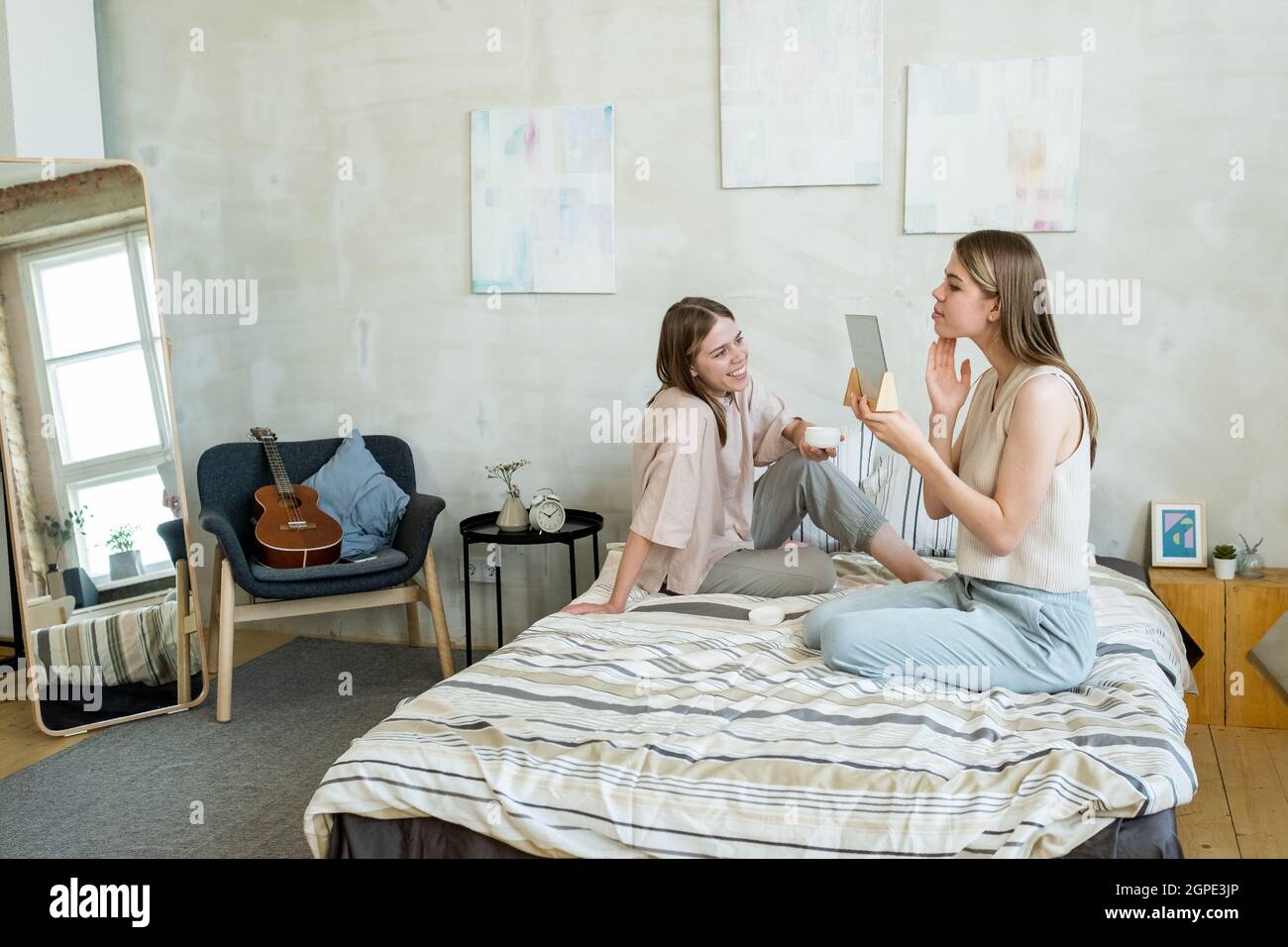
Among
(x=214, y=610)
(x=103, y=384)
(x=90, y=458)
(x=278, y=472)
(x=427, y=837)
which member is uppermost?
(x=103, y=384)

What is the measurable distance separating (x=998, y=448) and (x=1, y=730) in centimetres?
281

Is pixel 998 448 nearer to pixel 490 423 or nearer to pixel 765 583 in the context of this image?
pixel 765 583

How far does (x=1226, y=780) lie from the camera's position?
271 centimetres

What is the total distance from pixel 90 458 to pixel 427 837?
207cm

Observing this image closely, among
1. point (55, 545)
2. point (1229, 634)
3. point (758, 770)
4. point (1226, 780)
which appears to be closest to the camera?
point (758, 770)

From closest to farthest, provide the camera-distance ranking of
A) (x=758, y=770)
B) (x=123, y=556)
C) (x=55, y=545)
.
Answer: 1. (x=758, y=770)
2. (x=55, y=545)
3. (x=123, y=556)

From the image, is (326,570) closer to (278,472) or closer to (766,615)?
(278,472)

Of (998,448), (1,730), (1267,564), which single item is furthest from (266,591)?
(1267,564)

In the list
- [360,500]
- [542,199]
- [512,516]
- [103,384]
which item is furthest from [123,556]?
[542,199]

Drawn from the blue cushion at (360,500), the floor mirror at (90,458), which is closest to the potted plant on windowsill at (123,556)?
the floor mirror at (90,458)

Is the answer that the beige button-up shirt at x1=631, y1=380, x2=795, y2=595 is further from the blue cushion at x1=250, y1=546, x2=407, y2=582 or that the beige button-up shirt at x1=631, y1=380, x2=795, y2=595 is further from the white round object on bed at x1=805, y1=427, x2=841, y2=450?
the blue cushion at x1=250, y1=546, x2=407, y2=582

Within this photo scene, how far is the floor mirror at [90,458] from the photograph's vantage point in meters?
3.15

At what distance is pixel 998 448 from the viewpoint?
6.93 feet

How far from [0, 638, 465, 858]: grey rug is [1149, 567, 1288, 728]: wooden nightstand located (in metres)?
2.23
